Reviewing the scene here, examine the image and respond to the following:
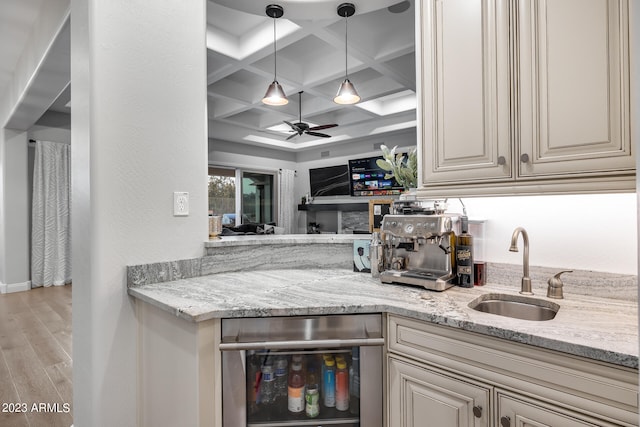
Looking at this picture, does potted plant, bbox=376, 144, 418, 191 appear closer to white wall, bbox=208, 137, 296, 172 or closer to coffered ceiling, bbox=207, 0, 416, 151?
coffered ceiling, bbox=207, 0, 416, 151

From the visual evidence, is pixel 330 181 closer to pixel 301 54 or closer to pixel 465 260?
pixel 301 54

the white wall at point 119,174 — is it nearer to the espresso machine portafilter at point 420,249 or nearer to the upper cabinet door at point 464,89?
the espresso machine portafilter at point 420,249

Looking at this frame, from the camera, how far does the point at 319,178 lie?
772 cm

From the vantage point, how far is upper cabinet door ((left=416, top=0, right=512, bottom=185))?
140 centimetres

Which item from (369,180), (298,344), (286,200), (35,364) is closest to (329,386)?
(298,344)

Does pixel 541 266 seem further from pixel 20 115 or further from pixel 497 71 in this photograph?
pixel 20 115

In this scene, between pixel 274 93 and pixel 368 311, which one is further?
pixel 274 93

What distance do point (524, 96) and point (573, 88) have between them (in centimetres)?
15

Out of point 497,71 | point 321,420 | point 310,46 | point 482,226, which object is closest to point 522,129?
point 497,71

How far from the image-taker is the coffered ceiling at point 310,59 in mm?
→ 3082

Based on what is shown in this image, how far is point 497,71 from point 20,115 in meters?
5.58

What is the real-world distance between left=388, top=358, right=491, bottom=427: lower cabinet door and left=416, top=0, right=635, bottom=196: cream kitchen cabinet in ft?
2.52

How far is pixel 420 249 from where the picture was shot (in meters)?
1.78

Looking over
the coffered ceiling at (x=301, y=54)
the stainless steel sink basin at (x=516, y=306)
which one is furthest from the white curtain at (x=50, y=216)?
the stainless steel sink basin at (x=516, y=306)
